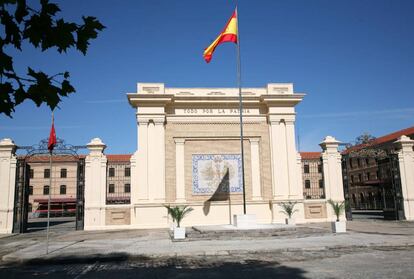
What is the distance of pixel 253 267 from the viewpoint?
381 inches

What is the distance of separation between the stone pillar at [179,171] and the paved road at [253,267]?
34.5ft

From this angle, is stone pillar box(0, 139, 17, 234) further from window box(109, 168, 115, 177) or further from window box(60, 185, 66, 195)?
window box(60, 185, 66, 195)

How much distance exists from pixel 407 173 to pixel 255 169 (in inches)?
389

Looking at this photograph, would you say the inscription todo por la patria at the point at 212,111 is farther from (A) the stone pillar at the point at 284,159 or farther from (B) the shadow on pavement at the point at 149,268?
(B) the shadow on pavement at the point at 149,268

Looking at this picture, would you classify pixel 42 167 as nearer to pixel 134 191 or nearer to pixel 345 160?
pixel 134 191

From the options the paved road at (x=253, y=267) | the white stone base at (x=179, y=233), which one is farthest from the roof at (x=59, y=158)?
the paved road at (x=253, y=267)

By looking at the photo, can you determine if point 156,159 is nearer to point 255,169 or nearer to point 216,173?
point 216,173

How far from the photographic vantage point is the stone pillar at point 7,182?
2155 centimetres

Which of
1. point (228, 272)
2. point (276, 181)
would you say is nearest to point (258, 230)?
point (276, 181)

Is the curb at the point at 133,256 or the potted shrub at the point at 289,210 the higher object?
the potted shrub at the point at 289,210

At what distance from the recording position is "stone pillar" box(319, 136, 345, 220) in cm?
2380

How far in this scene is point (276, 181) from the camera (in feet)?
74.0

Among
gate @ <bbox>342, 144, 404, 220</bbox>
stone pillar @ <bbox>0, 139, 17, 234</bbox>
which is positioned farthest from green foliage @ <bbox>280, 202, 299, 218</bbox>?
stone pillar @ <bbox>0, 139, 17, 234</bbox>

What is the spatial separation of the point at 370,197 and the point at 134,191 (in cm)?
3967
